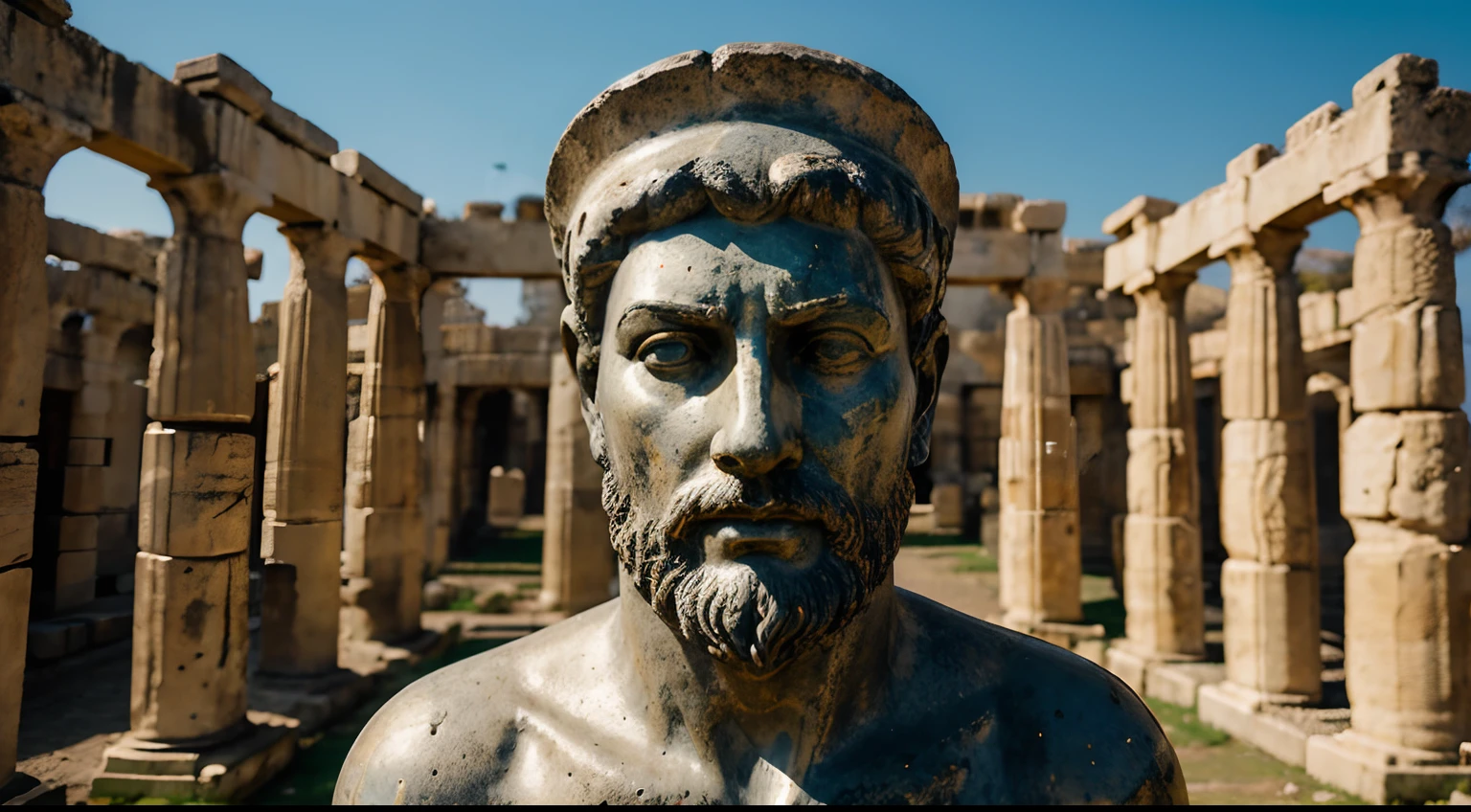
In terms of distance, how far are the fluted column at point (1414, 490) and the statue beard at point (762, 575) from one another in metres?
6.38

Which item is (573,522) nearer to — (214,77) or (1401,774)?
(214,77)

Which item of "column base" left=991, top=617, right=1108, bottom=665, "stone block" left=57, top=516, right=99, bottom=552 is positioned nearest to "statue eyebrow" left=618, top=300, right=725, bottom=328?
"column base" left=991, top=617, right=1108, bottom=665

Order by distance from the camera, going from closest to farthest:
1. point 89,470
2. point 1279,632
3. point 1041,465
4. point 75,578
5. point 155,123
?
point 155,123 → point 1279,632 → point 1041,465 → point 75,578 → point 89,470

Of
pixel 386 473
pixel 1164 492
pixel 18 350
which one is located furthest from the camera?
pixel 386 473

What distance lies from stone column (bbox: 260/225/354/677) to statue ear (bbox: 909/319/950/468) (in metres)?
7.57

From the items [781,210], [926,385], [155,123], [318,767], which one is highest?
[155,123]

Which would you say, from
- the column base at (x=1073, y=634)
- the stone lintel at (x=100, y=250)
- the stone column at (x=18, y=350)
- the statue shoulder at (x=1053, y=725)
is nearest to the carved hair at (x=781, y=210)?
the statue shoulder at (x=1053, y=725)

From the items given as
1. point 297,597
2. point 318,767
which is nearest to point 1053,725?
point 318,767

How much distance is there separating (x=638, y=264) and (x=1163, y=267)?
30.6 feet

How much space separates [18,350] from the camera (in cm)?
509

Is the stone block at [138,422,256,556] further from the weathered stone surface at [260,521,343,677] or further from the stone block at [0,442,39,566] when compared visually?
the weathered stone surface at [260,521,343,677]

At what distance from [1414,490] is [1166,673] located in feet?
11.6

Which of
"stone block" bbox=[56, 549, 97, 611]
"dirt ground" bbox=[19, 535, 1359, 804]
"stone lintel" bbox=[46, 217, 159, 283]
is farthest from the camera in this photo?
"stone block" bbox=[56, 549, 97, 611]

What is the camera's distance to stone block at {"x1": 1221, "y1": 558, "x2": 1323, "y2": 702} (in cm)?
778
